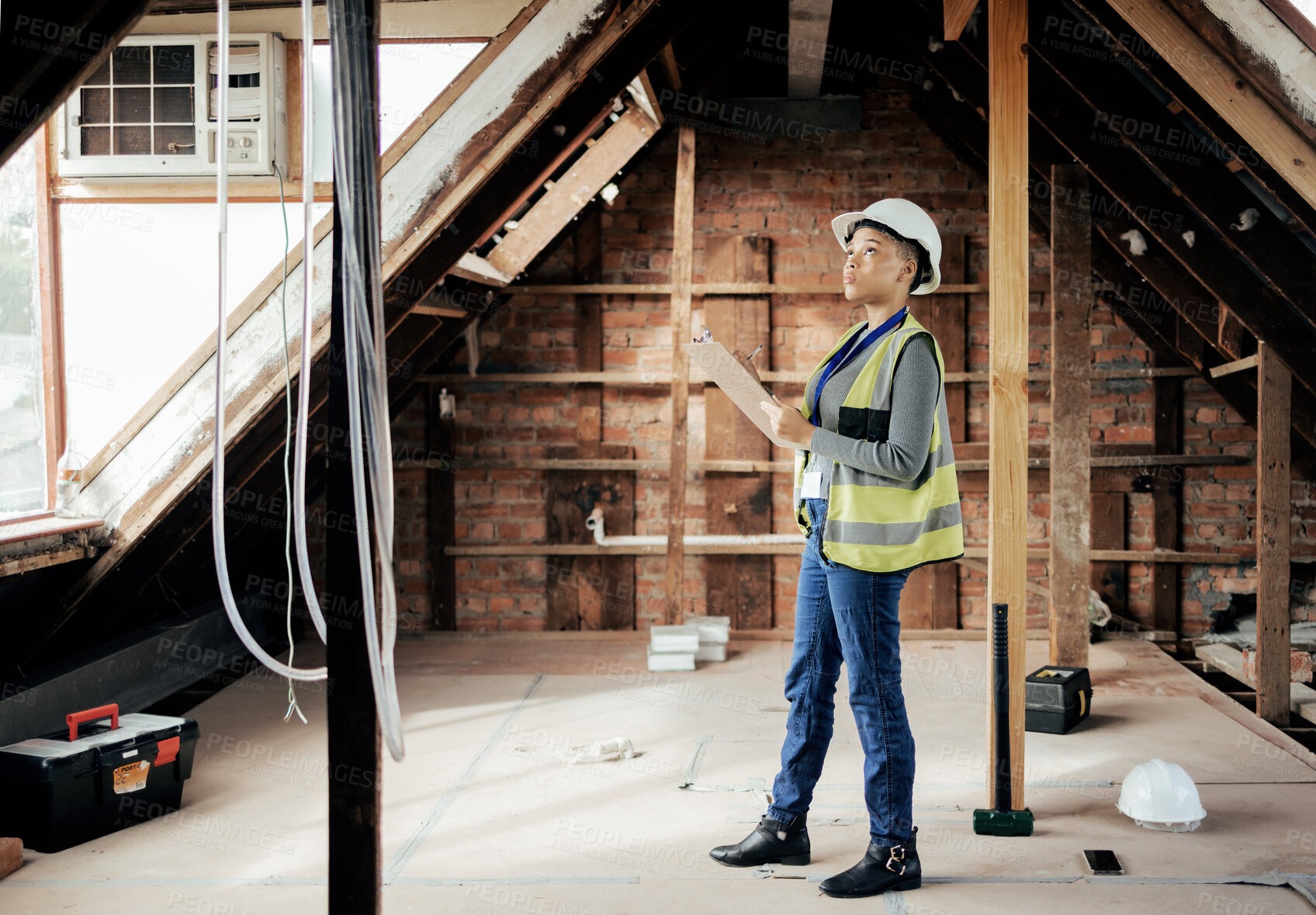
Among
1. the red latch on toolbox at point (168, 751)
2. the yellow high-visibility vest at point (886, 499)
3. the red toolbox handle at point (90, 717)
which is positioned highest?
the yellow high-visibility vest at point (886, 499)

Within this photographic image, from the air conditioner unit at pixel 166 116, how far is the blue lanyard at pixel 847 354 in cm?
181

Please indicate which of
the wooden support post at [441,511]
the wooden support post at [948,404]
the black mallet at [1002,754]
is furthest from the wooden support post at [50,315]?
the wooden support post at [948,404]

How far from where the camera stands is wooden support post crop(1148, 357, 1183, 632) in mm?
5062

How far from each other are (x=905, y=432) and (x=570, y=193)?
275 cm

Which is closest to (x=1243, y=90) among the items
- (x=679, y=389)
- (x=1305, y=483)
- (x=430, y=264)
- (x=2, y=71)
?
(x=430, y=264)

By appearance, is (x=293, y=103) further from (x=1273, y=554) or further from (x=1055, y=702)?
(x=1273, y=554)

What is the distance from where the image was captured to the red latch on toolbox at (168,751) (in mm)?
2789

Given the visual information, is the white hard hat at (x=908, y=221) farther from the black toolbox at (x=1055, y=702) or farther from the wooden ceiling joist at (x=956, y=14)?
the black toolbox at (x=1055, y=702)

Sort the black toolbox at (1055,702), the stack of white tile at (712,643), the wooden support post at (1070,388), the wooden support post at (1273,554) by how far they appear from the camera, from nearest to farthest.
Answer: the black toolbox at (1055,702) < the wooden support post at (1273,554) < the wooden support post at (1070,388) < the stack of white tile at (712,643)

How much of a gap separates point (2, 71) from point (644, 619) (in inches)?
165

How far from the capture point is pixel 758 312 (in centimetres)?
516

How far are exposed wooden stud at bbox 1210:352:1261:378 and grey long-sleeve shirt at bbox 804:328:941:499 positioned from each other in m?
2.26

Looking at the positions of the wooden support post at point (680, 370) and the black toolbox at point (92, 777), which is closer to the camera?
the black toolbox at point (92, 777)

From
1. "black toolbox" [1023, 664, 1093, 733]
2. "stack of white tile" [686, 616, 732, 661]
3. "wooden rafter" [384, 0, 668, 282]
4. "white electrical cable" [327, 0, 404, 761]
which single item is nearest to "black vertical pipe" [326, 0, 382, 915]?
"white electrical cable" [327, 0, 404, 761]
